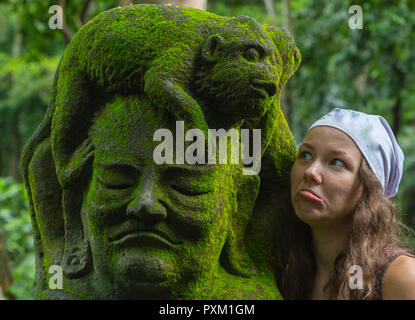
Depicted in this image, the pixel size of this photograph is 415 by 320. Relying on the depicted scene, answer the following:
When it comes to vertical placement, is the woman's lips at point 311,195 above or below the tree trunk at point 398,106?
below

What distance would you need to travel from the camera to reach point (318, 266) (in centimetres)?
184

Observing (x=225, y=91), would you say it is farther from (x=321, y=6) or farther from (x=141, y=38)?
(x=321, y=6)

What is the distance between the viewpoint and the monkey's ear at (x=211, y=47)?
1.54 meters

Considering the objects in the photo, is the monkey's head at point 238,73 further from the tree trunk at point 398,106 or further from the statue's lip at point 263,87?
the tree trunk at point 398,106

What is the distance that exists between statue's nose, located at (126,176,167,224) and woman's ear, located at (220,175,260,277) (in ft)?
1.22

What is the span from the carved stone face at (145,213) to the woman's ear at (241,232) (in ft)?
0.54

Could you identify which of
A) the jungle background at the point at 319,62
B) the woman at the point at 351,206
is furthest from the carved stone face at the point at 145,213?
the jungle background at the point at 319,62

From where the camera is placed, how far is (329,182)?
165 centimetres

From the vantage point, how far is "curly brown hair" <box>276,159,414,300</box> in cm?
166

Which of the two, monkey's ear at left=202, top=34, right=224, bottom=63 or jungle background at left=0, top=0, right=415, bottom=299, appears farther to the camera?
jungle background at left=0, top=0, right=415, bottom=299

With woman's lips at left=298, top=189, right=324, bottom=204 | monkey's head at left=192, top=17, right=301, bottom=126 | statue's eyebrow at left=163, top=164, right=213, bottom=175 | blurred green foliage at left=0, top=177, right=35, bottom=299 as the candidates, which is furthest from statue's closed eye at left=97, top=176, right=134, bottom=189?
blurred green foliage at left=0, top=177, right=35, bottom=299

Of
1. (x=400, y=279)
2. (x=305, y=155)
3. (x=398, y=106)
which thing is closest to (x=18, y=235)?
(x=305, y=155)

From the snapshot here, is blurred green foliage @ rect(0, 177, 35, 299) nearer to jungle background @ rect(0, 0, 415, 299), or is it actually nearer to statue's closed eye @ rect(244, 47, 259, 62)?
jungle background @ rect(0, 0, 415, 299)
